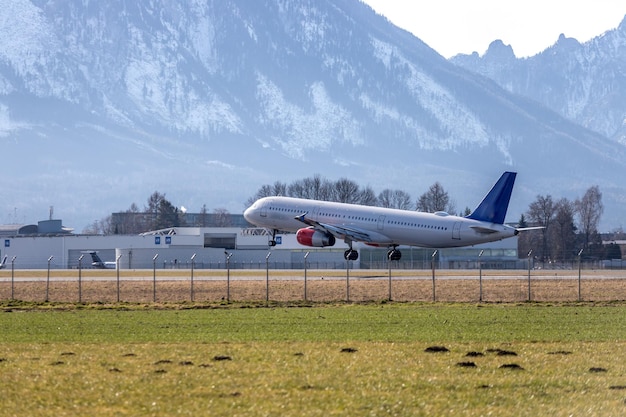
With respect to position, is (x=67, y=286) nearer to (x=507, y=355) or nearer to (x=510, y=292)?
(x=510, y=292)

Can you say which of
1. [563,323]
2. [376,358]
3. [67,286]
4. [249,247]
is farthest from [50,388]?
[249,247]

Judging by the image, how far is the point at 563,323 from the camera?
4034 cm

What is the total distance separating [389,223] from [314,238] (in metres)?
5.33

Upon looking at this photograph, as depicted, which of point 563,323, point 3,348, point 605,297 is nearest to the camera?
point 3,348

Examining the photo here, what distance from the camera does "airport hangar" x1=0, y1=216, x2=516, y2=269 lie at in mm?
123812

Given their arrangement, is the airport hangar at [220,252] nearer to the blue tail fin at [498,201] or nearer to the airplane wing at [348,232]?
the airplane wing at [348,232]

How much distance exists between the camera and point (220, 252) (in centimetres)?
13312

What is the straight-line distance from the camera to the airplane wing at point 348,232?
9269cm

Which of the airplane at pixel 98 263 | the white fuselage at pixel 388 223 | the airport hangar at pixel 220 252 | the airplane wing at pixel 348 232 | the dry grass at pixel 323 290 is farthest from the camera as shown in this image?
the airplane at pixel 98 263

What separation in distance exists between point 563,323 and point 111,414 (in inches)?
870

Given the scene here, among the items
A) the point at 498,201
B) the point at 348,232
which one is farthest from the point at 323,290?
the point at 498,201

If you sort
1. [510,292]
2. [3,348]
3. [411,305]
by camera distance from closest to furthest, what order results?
1. [3,348]
2. [411,305]
3. [510,292]

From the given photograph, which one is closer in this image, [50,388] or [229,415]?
[229,415]

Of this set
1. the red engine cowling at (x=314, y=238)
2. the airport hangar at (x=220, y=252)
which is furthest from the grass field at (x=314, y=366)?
the airport hangar at (x=220, y=252)
